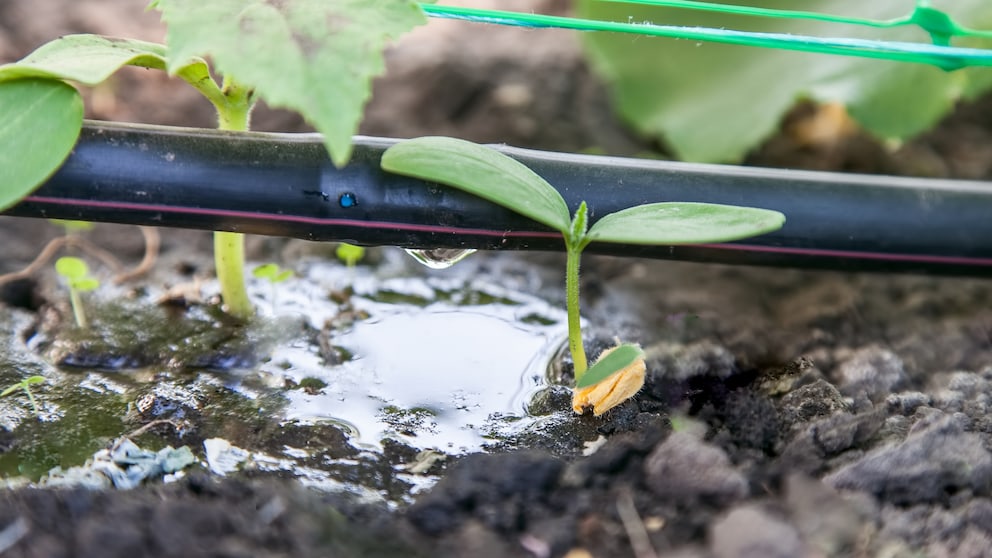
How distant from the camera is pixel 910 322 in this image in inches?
51.2

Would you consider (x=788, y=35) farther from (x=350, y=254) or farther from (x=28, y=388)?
(x=28, y=388)

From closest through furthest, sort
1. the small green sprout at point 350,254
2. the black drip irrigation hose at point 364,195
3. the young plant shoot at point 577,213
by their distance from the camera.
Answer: the young plant shoot at point 577,213, the black drip irrigation hose at point 364,195, the small green sprout at point 350,254

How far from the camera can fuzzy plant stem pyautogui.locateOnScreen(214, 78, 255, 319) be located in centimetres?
98

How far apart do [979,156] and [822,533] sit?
1286mm

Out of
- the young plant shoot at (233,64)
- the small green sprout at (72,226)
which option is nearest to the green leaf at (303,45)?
the young plant shoot at (233,64)

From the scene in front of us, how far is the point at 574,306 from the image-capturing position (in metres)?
0.90

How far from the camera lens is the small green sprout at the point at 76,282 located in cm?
110

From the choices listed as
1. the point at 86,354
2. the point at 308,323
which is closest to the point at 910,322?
the point at 308,323

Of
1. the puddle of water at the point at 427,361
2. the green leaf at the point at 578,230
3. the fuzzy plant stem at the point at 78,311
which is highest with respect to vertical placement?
the green leaf at the point at 578,230

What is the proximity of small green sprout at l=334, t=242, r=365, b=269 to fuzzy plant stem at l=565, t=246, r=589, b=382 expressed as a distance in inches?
17.0

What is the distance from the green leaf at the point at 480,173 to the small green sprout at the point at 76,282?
53cm

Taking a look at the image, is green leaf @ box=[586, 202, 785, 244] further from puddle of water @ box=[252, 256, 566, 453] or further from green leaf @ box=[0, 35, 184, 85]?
green leaf @ box=[0, 35, 184, 85]

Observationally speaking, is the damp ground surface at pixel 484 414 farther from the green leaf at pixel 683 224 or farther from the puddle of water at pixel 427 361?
the green leaf at pixel 683 224

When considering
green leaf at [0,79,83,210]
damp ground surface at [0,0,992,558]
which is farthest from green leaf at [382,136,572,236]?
green leaf at [0,79,83,210]
